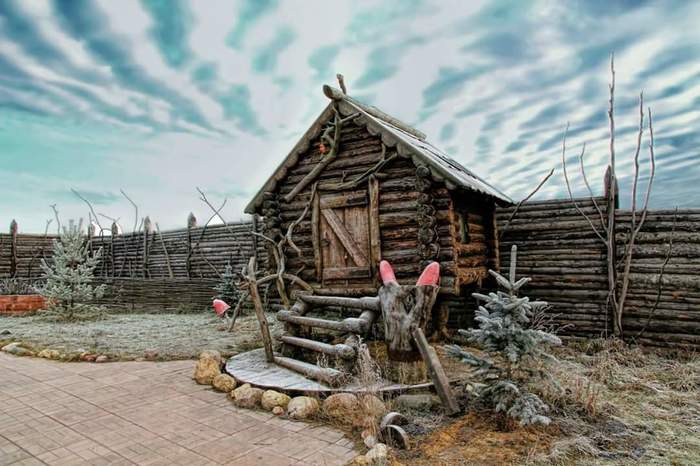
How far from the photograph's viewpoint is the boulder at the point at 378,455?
3.97m

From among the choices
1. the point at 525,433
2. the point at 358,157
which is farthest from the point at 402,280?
the point at 525,433

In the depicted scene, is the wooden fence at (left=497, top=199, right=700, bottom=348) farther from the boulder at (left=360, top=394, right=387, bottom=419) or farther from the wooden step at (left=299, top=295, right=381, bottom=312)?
the boulder at (left=360, top=394, right=387, bottom=419)

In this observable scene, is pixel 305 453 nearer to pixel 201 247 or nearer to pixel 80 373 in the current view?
pixel 80 373

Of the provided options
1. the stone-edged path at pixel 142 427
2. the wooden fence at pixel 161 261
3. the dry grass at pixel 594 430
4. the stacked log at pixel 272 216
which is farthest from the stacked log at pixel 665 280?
the wooden fence at pixel 161 261

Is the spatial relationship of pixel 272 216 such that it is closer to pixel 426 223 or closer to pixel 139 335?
pixel 426 223

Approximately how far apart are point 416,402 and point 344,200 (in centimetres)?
482

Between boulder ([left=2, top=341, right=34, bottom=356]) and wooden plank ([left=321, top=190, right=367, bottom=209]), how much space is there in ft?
21.9

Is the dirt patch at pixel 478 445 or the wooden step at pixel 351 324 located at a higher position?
the wooden step at pixel 351 324

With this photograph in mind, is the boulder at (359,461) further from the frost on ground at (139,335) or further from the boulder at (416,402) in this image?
the frost on ground at (139,335)

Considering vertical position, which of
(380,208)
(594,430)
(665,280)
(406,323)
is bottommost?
(594,430)

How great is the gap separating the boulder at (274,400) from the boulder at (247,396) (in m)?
0.10

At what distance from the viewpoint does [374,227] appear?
8805 millimetres

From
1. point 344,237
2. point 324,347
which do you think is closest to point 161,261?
point 344,237

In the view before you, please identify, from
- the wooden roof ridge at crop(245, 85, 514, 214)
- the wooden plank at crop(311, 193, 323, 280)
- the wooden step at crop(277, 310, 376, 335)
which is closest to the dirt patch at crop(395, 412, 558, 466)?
the wooden step at crop(277, 310, 376, 335)
